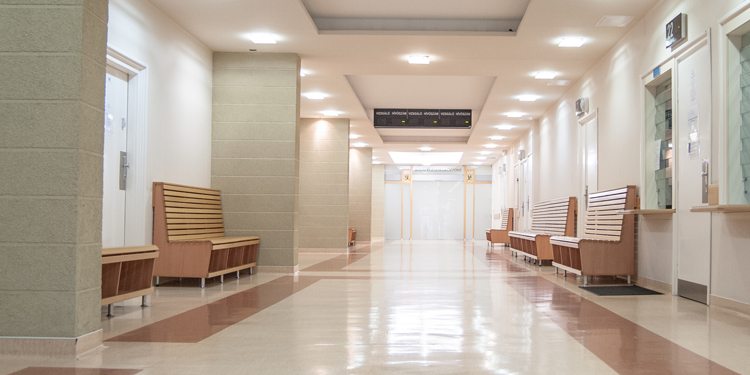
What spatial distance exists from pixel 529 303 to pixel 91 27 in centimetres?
429

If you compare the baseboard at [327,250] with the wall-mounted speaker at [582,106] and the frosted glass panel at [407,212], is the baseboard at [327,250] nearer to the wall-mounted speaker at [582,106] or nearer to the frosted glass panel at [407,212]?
the wall-mounted speaker at [582,106]

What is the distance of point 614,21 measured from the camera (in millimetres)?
6930

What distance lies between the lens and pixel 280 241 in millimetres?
8359

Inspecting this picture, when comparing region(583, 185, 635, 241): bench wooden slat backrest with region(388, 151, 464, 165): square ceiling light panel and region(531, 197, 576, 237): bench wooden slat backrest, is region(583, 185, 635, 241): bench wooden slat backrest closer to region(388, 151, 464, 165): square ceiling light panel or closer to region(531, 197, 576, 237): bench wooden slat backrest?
region(531, 197, 576, 237): bench wooden slat backrest

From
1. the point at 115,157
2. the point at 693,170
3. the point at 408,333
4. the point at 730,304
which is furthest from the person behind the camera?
the point at 115,157

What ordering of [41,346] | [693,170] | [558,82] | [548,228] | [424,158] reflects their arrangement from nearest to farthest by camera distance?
[41,346]
[693,170]
[558,82]
[548,228]
[424,158]

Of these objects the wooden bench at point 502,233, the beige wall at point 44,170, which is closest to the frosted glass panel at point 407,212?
the wooden bench at point 502,233

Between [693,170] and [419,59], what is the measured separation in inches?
175

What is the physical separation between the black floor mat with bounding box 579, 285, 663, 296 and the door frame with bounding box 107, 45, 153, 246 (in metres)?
5.20

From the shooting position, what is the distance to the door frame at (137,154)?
6.26 m

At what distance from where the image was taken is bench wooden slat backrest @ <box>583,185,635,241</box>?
7035 mm

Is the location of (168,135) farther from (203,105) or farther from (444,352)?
(444,352)

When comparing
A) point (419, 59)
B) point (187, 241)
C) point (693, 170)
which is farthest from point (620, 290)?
point (187, 241)

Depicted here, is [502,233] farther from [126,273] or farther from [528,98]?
[126,273]
